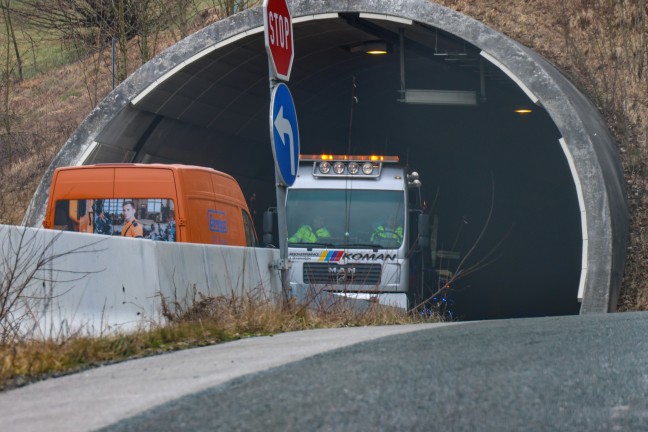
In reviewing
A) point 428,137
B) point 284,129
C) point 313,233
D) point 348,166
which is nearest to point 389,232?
point 313,233

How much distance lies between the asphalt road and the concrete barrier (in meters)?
2.41

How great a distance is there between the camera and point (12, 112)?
37562 millimetres

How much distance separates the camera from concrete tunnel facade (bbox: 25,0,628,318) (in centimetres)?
1806

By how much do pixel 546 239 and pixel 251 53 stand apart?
12176 millimetres

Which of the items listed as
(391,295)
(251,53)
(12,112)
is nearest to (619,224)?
(391,295)

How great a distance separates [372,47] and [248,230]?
6975 millimetres

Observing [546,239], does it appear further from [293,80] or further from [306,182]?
[306,182]

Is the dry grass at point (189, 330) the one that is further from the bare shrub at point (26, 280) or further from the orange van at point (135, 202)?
the orange van at point (135, 202)

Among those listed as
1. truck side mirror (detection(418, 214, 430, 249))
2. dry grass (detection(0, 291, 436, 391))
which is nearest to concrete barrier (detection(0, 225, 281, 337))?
dry grass (detection(0, 291, 436, 391))

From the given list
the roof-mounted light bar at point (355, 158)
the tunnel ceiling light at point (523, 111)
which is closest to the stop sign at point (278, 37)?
the roof-mounted light bar at point (355, 158)

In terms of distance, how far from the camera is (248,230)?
17.2 m

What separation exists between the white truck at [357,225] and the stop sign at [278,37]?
7.03 metres

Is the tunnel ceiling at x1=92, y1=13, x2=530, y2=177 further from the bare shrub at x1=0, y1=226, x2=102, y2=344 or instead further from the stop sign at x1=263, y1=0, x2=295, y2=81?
the bare shrub at x1=0, y1=226, x2=102, y2=344

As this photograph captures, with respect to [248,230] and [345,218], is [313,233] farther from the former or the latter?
[248,230]
